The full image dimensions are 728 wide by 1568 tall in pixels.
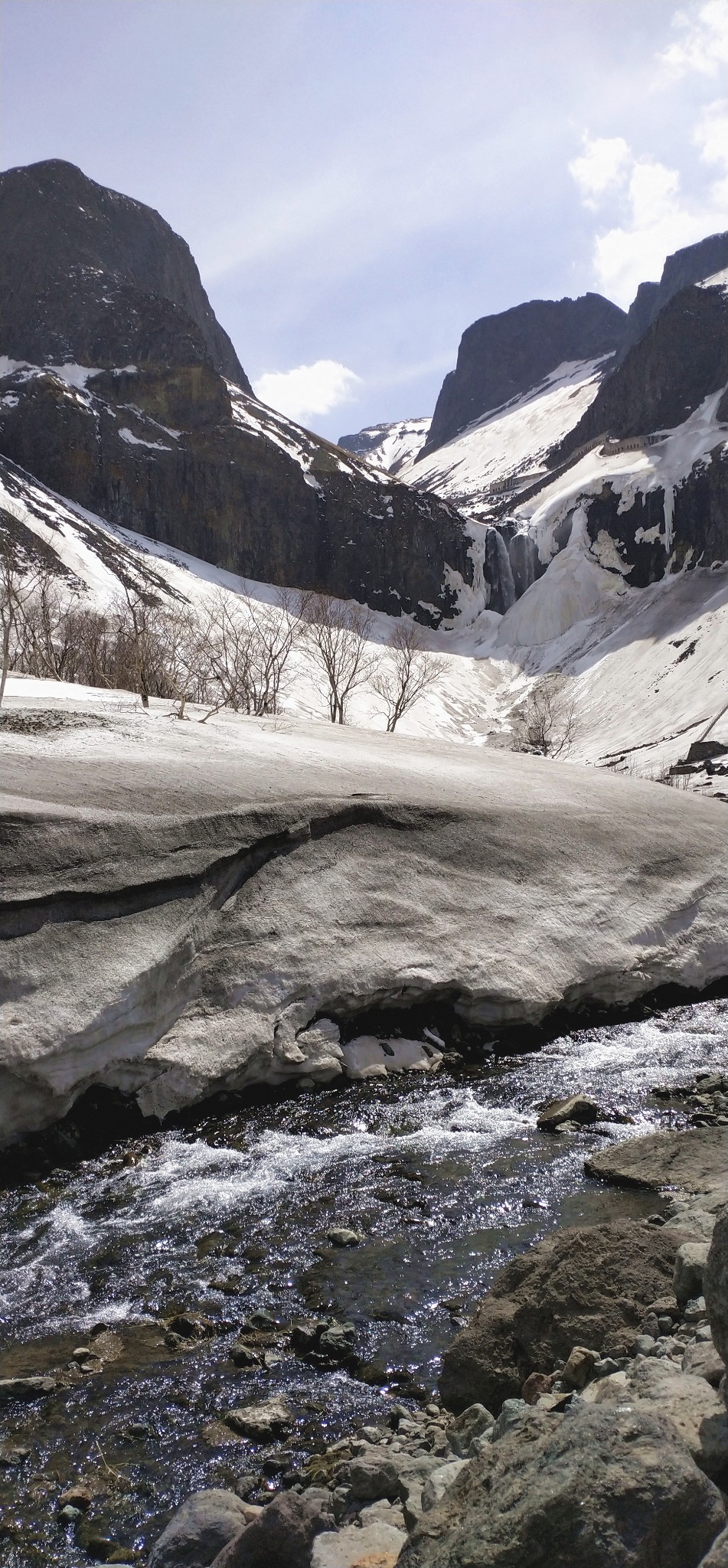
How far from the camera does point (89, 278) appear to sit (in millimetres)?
85875

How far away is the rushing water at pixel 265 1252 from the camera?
521cm

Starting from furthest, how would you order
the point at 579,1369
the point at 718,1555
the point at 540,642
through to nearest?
the point at 540,642 < the point at 579,1369 < the point at 718,1555

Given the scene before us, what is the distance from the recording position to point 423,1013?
1191 cm

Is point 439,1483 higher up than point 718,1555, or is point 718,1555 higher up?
point 718,1555

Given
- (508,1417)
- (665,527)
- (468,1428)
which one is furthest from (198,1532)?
(665,527)

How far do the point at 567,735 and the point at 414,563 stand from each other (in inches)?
1283

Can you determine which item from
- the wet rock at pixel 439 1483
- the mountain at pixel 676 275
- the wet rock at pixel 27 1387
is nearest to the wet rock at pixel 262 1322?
the wet rock at pixel 27 1387

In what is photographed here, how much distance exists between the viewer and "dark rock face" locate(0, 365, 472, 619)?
7094 centimetres

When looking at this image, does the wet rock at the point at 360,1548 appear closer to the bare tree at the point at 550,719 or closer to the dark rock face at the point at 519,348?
the bare tree at the point at 550,719

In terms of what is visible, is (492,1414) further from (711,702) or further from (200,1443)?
(711,702)

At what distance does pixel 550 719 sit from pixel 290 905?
41.8 metres

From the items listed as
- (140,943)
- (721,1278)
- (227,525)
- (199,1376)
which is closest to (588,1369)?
(721,1278)

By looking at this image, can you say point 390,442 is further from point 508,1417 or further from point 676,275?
point 508,1417

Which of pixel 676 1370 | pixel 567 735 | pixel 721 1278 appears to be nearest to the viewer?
pixel 721 1278
